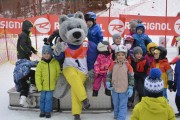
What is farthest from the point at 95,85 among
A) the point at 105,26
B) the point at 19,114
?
the point at 105,26

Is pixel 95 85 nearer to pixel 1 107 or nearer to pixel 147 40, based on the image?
pixel 147 40

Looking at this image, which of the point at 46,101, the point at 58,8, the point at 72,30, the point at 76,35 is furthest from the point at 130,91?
the point at 58,8

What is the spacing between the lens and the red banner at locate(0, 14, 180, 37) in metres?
11.2

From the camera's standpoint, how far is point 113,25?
1130 cm

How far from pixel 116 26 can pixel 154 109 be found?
8.35 meters

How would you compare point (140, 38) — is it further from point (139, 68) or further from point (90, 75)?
point (90, 75)

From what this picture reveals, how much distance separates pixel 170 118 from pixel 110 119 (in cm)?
216

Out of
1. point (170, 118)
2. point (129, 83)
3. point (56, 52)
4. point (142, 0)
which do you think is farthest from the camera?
point (142, 0)

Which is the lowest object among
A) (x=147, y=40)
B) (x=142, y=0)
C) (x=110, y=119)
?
(x=110, y=119)

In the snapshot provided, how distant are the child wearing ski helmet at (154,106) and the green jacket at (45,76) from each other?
2.43m

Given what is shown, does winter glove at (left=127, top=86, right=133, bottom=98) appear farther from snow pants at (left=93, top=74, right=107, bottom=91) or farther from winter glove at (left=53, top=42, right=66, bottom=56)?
winter glove at (left=53, top=42, right=66, bottom=56)

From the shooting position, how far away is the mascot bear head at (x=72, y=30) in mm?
5219

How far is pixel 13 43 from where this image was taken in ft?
42.0

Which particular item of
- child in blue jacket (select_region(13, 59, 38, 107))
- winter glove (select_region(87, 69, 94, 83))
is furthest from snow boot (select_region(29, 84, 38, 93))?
winter glove (select_region(87, 69, 94, 83))
